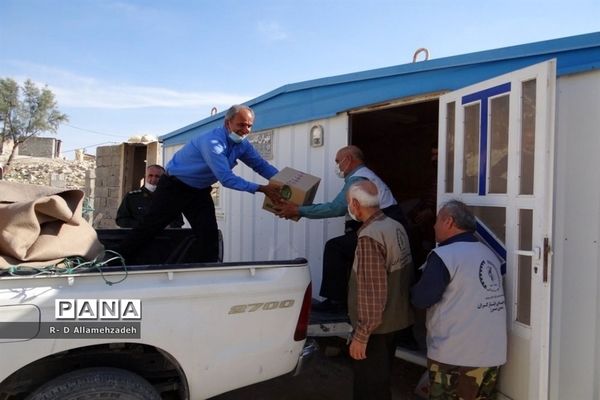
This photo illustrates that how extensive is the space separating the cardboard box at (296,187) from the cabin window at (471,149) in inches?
47.8

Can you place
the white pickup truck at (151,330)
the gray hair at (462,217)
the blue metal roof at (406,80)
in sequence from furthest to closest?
the blue metal roof at (406,80) < the gray hair at (462,217) < the white pickup truck at (151,330)

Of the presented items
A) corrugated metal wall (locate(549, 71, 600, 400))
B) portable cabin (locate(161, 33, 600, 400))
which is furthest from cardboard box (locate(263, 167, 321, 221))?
corrugated metal wall (locate(549, 71, 600, 400))

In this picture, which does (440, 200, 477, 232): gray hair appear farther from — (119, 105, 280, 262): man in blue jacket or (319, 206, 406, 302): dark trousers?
(119, 105, 280, 262): man in blue jacket

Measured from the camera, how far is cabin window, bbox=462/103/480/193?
333 centimetres

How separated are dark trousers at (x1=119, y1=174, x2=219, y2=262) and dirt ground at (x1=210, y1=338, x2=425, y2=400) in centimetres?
123

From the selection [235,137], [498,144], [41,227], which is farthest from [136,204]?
[498,144]

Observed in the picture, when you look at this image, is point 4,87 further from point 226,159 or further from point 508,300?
point 508,300

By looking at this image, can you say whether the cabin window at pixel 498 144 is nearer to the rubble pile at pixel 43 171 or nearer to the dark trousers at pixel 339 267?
the dark trousers at pixel 339 267

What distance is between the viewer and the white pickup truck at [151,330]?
7.18ft

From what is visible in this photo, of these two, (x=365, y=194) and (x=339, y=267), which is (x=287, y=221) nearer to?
(x=339, y=267)

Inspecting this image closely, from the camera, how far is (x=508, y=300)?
2959 millimetres

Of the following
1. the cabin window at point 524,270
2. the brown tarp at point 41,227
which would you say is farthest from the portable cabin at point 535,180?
the brown tarp at point 41,227

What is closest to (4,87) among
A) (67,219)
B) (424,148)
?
(424,148)

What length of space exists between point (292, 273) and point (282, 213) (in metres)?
1.25
